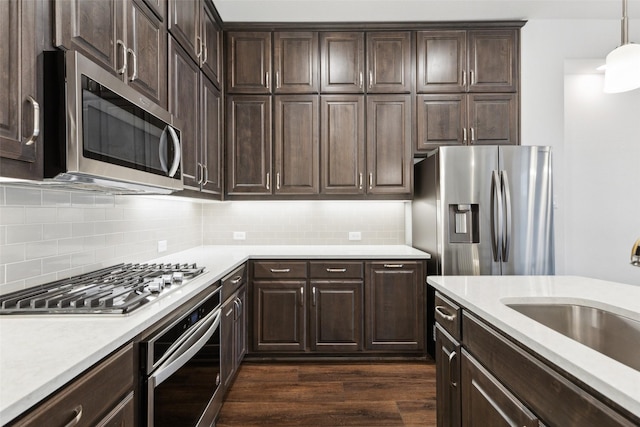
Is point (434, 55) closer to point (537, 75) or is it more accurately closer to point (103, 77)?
point (537, 75)

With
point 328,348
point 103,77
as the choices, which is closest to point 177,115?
point 103,77

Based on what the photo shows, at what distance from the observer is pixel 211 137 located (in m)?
2.98

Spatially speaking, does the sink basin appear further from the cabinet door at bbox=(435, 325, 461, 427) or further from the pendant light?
the pendant light

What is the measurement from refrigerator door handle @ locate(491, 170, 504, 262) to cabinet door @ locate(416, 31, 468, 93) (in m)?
1.02

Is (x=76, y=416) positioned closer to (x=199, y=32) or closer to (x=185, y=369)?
(x=185, y=369)

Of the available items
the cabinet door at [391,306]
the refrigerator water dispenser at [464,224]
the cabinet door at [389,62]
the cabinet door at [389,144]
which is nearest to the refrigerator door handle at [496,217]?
the refrigerator water dispenser at [464,224]

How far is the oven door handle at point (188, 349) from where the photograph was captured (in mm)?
1256

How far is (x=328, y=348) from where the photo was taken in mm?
3000

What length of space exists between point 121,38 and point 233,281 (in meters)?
1.53

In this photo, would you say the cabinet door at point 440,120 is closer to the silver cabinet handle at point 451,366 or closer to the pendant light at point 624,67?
the pendant light at point 624,67

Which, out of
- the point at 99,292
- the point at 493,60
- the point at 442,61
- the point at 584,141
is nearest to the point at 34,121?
the point at 99,292

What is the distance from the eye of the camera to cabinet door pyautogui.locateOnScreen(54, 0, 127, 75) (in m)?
1.25

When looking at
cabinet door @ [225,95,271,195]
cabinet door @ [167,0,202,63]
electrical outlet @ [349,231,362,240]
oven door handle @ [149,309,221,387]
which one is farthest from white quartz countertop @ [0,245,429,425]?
electrical outlet @ [349,231,362,240]

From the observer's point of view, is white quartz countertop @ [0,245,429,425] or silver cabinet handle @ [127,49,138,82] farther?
silver cabinet handle @ [127,49,138,82]
